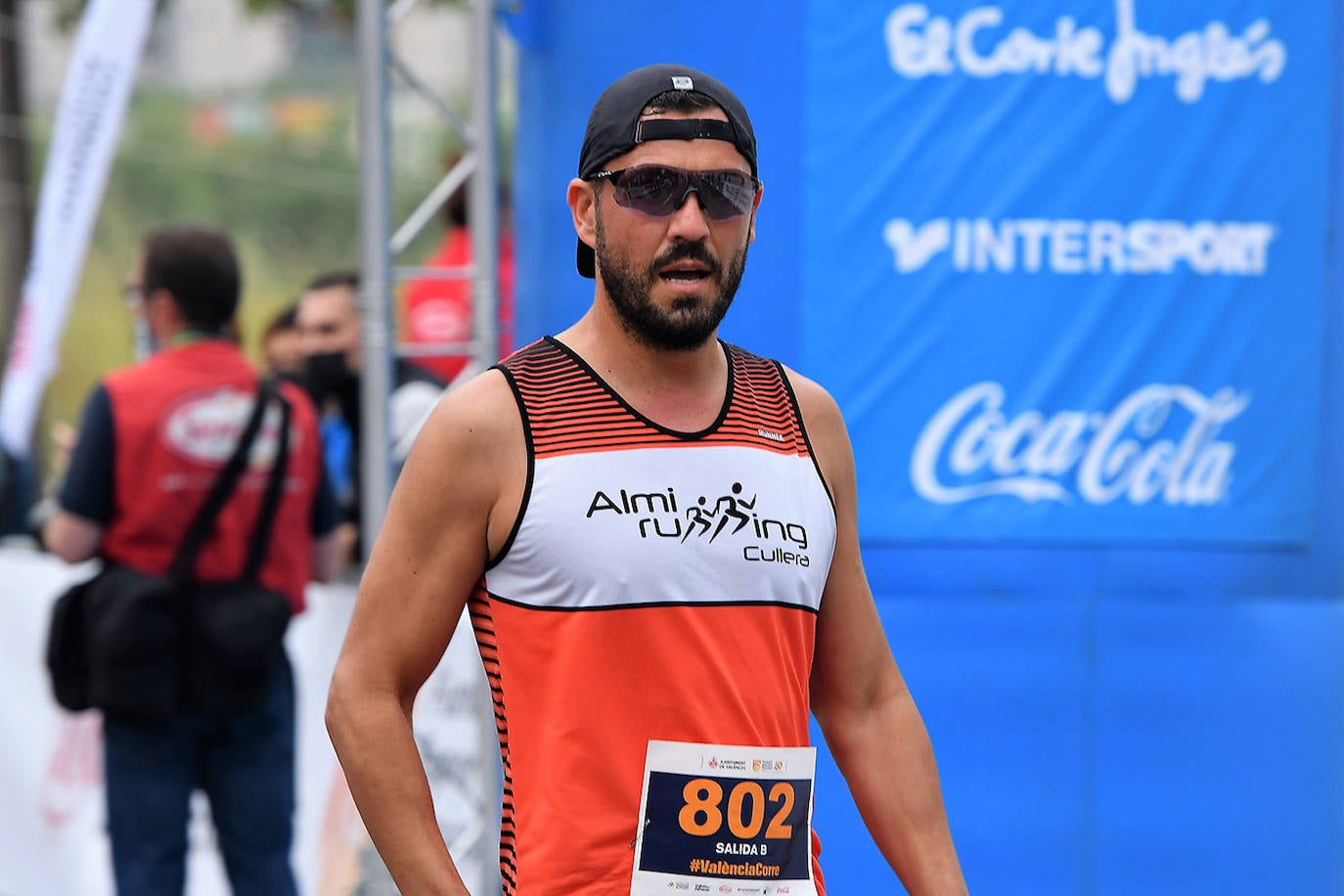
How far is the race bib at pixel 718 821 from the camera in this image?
2.09 m

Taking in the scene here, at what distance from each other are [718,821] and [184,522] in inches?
103

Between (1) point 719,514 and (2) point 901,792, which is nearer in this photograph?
(1) point 719,514

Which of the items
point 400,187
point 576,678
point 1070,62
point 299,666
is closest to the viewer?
point 576,678

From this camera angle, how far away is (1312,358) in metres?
4.26

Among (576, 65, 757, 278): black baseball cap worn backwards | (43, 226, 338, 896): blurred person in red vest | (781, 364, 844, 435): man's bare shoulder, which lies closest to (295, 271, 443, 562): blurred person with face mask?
(43, 226, 338, 896): blurred person in red vest

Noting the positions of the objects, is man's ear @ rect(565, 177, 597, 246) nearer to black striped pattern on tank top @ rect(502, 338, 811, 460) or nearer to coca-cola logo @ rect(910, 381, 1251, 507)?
black striped pattern on tank top @ rect(502, 338, 811, 460)

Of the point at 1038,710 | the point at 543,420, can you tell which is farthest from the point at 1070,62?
the point at 543,420

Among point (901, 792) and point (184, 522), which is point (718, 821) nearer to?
point (901, 792)

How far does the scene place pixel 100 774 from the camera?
5727mm

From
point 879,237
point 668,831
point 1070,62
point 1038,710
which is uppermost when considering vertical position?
point 1070,62

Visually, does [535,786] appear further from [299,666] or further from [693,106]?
[299,666]

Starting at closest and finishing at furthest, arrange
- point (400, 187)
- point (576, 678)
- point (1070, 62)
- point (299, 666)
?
point (576, 678), point (1070, 62), point (299, 666), point (400, 187)

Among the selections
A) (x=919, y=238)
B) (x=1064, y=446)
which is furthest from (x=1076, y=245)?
(x=1064, y=446)

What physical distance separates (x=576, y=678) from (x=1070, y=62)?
8.77 ft
